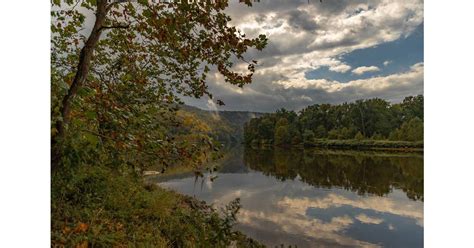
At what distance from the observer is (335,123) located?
250ft

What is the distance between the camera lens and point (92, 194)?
16.8 ft

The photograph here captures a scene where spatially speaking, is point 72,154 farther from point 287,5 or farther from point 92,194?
point 287,5

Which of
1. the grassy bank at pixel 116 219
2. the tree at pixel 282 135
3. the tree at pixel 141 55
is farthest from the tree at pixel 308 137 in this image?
the tree at pixel 141 55

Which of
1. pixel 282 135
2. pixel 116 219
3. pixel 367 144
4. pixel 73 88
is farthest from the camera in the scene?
pixel 282 135

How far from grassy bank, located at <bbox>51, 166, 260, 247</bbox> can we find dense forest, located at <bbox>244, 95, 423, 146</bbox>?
5627 cm

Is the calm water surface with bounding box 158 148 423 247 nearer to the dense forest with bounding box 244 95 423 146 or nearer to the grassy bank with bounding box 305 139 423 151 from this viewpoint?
the grassy bank with bounding box 305 139 423 151

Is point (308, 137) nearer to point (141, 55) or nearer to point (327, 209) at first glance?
point (327, 209)

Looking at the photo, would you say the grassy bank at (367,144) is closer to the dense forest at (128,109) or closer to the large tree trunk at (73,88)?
the dense forest at (128,109)

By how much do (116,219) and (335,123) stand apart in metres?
76.0

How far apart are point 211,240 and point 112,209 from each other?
73.0 inches

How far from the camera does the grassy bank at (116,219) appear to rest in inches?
146

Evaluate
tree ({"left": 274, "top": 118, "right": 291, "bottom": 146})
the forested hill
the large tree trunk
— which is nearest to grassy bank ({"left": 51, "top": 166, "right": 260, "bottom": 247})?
the large tree trunk

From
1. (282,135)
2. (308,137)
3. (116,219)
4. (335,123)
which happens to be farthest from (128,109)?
(335,123)
